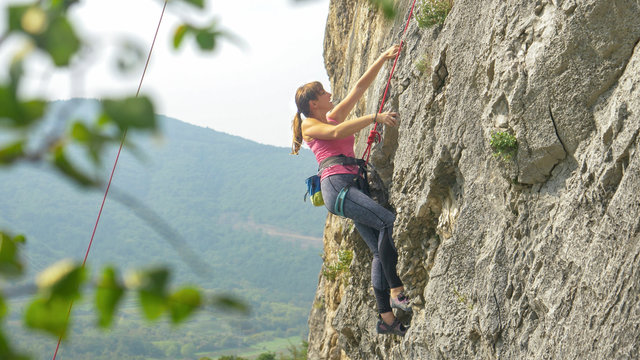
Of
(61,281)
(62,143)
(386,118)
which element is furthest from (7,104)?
(386,118)

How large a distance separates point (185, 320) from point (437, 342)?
564 cm

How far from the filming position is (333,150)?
703cm

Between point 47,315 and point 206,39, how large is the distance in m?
0.65

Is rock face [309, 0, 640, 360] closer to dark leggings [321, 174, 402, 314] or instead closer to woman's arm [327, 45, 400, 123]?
dark leggings [321, 174, 402, 314]

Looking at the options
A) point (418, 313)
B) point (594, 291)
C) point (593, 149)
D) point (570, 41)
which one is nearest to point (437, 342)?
point (418, 313)

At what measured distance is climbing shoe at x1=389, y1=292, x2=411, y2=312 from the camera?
271 inches

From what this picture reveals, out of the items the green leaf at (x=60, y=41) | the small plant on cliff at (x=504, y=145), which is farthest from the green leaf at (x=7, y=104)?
the small plant on cliff at (x=504, y=145)

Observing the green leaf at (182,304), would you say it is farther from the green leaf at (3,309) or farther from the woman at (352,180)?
the woman at (352,180)

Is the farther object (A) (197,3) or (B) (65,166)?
→ (A) (197,3)

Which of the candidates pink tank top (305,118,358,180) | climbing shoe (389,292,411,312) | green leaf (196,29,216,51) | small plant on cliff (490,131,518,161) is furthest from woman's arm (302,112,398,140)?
green leaf (196,29,216,51)

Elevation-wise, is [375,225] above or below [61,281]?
above

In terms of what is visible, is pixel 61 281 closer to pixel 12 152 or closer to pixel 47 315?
pixel 47 315

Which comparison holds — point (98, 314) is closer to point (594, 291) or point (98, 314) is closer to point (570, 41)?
point (594, 291)

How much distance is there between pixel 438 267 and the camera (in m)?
6.33
